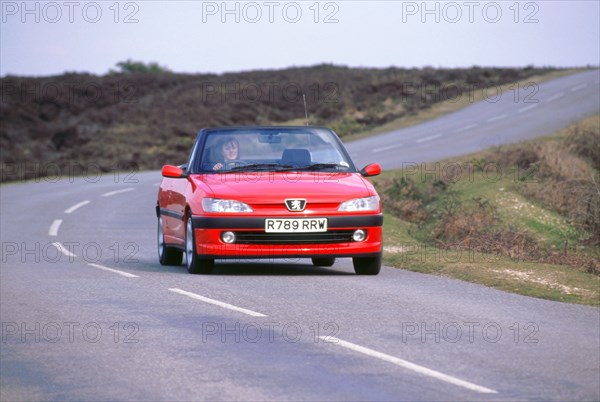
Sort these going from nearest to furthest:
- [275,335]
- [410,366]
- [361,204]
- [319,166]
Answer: [410,366]
[275,335]
[361,204]
[319,166]

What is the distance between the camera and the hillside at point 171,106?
55.3 metres

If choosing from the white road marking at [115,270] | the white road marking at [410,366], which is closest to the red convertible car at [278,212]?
the white road marking at [115,270]

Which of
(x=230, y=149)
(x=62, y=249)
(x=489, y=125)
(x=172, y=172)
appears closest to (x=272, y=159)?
(x=230, y=149)

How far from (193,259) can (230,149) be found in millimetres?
1515

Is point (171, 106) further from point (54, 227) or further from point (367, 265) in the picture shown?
point (367, 265)

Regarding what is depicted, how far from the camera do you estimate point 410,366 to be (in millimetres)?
8141

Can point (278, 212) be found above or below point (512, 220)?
above

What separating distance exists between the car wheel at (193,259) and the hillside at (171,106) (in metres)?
29.2

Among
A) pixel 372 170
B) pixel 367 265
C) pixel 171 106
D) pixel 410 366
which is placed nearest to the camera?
pixel 410 366

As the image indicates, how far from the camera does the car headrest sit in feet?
47.6

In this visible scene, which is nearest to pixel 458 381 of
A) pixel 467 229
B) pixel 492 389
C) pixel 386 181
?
pixel 492 389

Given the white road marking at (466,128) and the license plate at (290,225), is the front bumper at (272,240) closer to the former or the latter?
the license plate at (290,225)

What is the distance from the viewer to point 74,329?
1021cm

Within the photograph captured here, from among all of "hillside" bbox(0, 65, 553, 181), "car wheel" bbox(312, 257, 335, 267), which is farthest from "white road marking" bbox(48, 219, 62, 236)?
"hillside" bbox(0, 65, 553, 181)
